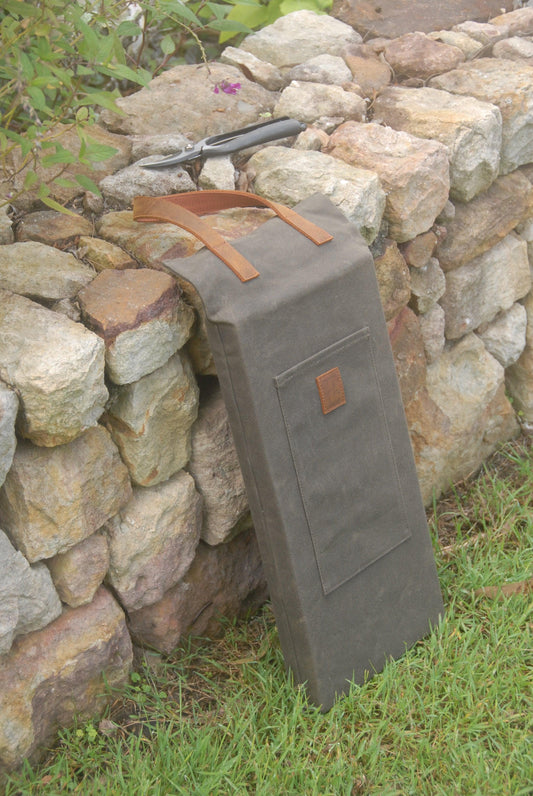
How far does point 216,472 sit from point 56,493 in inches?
16.9

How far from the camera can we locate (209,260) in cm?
160

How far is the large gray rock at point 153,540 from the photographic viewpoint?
180 cm

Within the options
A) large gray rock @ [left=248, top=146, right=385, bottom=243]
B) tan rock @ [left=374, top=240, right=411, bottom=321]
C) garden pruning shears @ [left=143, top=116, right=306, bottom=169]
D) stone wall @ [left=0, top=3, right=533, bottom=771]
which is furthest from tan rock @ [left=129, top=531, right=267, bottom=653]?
garden pruning shears @ [left=143, top=116, right=306, bottom=169]

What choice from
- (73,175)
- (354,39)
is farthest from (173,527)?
(354,39)

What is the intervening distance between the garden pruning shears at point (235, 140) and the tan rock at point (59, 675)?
1037 mm

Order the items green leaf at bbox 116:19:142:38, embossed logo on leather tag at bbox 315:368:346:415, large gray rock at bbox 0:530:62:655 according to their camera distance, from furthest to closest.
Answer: green leaf at bbox 116:19:142:38, embossed logo on leather tag at bbox 315:368:346:415, large gray rock at bbox 0:530:62:655

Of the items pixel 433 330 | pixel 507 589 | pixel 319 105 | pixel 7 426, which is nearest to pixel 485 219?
pixel 433 330

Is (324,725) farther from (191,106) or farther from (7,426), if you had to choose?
(191,106)

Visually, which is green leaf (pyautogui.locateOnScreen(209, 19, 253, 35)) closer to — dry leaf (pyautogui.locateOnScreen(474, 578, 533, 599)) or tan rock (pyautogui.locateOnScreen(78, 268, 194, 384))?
tan rock (pyautogui.locateOnScreen(78, 268, 194, 384))

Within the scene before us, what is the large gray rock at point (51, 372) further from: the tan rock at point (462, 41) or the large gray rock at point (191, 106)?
the tan rock at point (462, 41)

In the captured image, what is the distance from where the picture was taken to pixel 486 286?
2512mm

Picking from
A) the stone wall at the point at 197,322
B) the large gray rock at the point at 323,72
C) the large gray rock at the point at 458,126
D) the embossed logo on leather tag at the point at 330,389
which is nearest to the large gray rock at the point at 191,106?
the stone wall at the point at 197,322

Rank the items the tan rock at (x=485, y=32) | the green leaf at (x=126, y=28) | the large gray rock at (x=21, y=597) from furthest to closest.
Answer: the tan rock at (x=485, y=32) < the green leaf at (x=126, y=28) < the large gray rock at (x=21, y=597)

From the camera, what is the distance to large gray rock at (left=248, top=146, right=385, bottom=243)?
1.99 m
